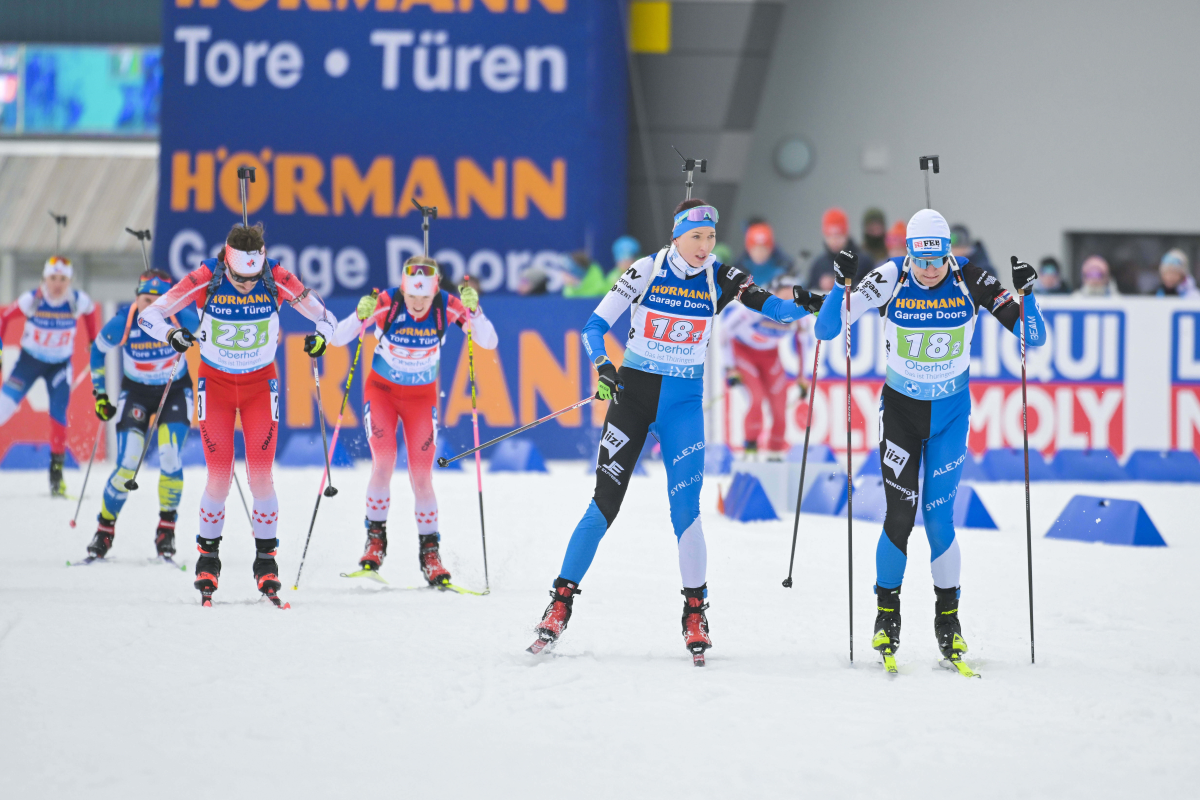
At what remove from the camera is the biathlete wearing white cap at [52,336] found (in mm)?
11484

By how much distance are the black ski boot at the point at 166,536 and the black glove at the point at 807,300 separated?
4.37m

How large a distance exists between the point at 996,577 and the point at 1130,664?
2.15 m

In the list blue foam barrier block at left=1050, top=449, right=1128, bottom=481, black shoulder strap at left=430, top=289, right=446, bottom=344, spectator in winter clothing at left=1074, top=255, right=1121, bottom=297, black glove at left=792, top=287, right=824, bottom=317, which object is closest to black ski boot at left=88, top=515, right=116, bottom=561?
black shoulder strap at left=430, top=289, right=446, bottom=344

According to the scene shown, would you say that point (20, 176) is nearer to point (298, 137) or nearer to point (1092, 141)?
point (298, 137)

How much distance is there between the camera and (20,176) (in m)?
25.1

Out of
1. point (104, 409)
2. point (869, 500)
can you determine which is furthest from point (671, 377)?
point (869, 500)

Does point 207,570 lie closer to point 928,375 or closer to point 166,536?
point 166,536

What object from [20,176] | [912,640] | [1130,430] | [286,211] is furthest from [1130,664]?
[20,176]

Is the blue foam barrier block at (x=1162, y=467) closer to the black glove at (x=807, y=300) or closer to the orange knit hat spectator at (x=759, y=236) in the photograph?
the orange knit hat spectator at (x=759, y=236)

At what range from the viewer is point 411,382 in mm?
7711

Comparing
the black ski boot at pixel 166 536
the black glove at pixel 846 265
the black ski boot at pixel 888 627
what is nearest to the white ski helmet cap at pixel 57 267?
the black ski boot at pixel 166 536

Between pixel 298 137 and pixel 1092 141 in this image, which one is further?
pixel 1092 141

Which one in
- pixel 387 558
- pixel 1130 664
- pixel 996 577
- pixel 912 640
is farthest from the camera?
pixel 387 558

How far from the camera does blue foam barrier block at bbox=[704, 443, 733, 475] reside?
12719mm
